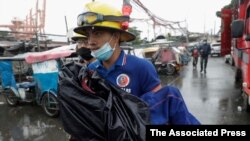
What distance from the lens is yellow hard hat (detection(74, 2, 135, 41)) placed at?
72.6 inches

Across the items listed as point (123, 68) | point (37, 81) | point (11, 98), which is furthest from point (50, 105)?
point (123, 68)

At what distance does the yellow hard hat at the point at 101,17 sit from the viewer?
184cm

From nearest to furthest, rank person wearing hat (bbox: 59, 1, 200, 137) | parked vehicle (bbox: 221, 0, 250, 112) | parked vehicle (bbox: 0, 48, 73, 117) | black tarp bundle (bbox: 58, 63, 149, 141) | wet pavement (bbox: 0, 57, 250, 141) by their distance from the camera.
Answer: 1. black tarp bundle (bbox: 58, 63, 149, 141)
2. person wearing hat (bbox: 59, 1, 200, 137)
3. wet pavement (bbox: 0, 57, 250, 141)
4. parked vehicle (bbox: 0, 48, 73, 117)
5. parked vehicle (bbox: 221, 0, 250, 112)

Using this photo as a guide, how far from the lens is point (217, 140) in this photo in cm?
150

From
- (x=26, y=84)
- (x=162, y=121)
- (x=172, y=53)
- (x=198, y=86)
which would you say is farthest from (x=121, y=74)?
(x=172, y=53)

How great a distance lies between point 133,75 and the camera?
183 cm

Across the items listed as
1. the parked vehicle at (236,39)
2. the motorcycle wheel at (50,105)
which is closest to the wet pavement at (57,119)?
the motorcycle wheel at (50,105)

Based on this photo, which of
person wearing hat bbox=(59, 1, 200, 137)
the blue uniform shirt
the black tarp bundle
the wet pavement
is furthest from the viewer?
the wet pavement

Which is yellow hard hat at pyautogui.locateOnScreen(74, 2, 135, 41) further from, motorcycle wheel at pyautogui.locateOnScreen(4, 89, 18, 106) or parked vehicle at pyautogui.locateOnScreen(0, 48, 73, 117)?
motorcycle wheel at pyautogui.locateOnScreen(4, 89, 18, 106)

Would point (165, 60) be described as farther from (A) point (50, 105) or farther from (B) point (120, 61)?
(B) point (120, 61)

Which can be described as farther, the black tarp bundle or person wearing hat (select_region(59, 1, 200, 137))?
person wearing hat (select_region(59, 1, 200, 137))

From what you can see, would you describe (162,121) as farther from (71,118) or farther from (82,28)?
(82,28)

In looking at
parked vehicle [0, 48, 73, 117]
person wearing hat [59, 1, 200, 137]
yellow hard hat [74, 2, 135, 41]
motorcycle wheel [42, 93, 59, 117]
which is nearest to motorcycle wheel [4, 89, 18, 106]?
parked vehicle [0, 48, 73, 117]

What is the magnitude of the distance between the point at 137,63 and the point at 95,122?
54 cm
